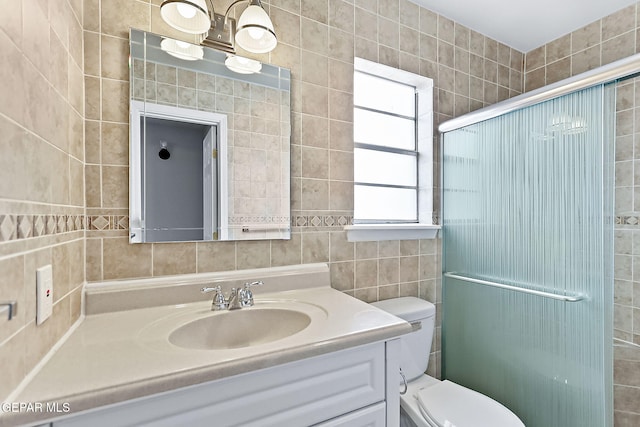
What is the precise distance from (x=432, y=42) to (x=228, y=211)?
61.5 inches

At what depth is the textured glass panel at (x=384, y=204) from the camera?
5.98 feet

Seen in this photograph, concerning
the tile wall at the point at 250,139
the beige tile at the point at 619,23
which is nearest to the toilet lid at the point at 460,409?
the tile wall at the point at 250,139

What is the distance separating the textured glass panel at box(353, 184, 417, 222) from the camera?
5.98 feet

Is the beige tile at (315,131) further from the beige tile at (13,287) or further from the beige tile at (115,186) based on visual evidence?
the beige tile at (13,287)

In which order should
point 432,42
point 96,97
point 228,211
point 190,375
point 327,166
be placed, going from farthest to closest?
point 432,42 → point 327,166 → point 228,211 → point 96,97 → point 190,375

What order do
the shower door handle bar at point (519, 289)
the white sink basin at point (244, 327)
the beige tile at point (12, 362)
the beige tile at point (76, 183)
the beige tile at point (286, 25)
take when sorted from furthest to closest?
the beige tile at point (286, 25) → the shower door handle bar at point (519, 289) → the white sink basin at point (244, 327) → the beige tile at point (76, 183) → the beige tile at point (12, 362)

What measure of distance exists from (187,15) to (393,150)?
127 cm

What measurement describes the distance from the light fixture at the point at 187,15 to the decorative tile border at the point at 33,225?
0.75 m

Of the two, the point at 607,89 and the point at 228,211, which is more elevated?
the point at 607,89

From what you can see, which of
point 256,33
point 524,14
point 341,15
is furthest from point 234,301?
point 524,14

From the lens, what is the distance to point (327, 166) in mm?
1503

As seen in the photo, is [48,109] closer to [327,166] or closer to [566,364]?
[327,166]

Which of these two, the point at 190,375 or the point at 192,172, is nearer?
the point at 190,375

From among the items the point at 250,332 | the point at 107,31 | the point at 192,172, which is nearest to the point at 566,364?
the point at 250,332
